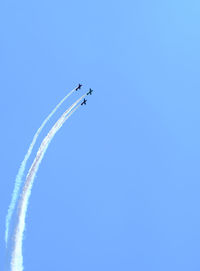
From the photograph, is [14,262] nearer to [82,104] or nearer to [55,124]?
[55,124]

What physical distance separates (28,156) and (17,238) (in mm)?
12108

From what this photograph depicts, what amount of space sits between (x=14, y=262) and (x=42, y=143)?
17.4m

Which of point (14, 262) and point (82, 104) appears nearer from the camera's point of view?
point (14, 262)

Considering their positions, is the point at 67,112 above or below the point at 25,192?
above

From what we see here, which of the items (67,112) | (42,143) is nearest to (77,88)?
(67,112)

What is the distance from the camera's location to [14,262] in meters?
50.8

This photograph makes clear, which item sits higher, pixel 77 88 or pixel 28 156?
pixel 77 88

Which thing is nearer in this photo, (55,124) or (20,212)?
(20,212)

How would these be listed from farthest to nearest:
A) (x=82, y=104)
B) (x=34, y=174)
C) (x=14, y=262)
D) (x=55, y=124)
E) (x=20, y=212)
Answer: (x=82, y=104), (x=55, y=124), (x=34, y=174), (x=20, y=212), (x=14, y=262)

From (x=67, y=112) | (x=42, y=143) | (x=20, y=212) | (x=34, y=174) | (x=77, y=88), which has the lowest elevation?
(x=20, y=212)

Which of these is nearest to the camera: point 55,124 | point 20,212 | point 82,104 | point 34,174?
point 20,212

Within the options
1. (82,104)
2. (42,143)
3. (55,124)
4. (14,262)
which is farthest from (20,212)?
(82,104)

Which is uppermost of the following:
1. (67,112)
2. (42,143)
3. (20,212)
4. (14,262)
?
(67,112)

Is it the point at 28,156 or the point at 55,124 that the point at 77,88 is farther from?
the point at 28,156
